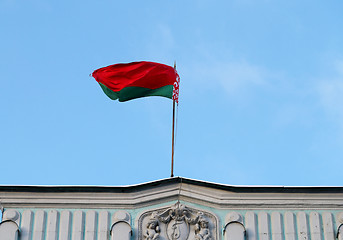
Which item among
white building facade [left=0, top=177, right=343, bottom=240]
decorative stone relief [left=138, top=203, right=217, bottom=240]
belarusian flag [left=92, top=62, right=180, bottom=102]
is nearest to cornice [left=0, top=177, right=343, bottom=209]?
white building facade [left=0, top=177, right=343, bottom=240]

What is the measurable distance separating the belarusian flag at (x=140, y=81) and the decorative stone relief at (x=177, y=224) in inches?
139

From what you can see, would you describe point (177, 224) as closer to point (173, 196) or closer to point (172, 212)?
point (172, 212)

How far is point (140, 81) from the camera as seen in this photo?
2356 cm

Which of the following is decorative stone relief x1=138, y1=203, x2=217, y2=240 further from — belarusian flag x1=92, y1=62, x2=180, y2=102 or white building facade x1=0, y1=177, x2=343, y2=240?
belarusian flag x1=92, y1=62, x2=180, y2=102

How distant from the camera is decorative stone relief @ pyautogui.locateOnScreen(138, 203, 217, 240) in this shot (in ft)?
68.2

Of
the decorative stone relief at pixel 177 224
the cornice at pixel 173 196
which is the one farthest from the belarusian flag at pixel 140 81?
the decorative stone relief at pixel 177 224

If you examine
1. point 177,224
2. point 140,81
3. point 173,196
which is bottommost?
point 177,224

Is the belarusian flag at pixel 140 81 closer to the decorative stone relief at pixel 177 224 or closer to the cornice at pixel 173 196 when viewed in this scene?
the cornice at pixel 173 196

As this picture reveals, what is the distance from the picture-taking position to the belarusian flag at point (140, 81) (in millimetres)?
23578

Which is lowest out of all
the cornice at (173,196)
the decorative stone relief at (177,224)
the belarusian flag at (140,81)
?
the decorative stone relief at (177,224)

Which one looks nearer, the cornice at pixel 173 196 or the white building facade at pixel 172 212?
the white building facade at pixel 172 212

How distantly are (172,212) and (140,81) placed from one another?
13.2ft

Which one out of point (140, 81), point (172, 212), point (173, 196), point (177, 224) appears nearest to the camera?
point (177, 224)

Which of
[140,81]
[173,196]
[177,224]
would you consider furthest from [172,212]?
[140,81]
